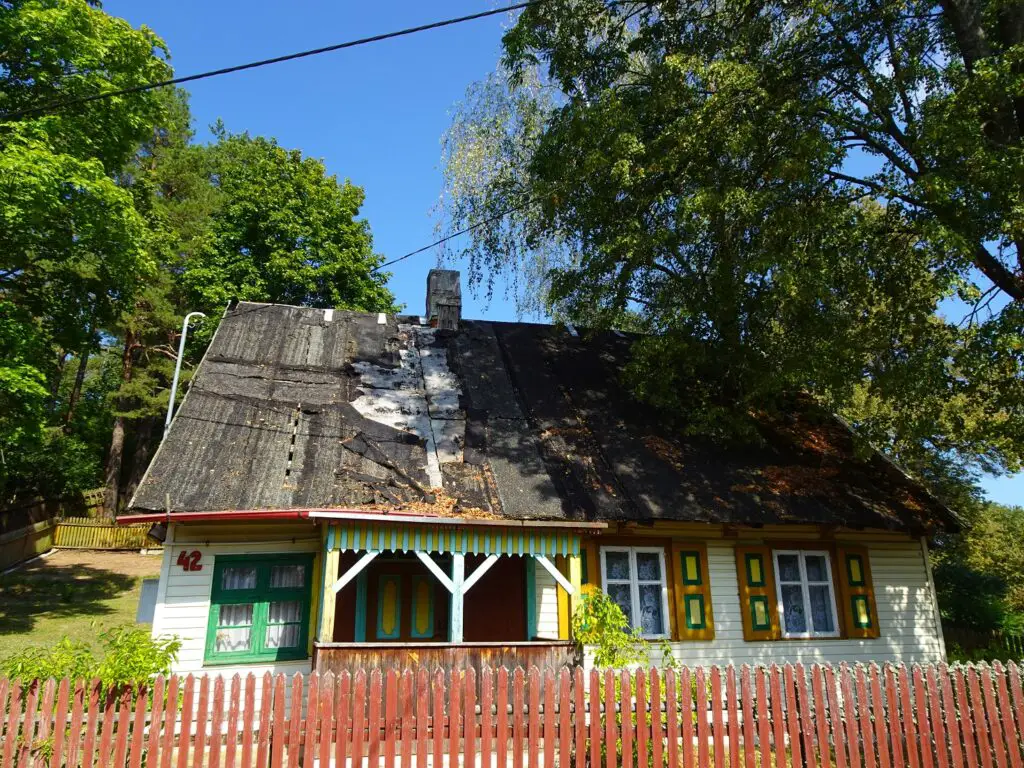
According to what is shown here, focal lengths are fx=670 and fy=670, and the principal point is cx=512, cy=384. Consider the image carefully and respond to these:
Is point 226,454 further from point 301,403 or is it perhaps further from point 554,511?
point 554,511

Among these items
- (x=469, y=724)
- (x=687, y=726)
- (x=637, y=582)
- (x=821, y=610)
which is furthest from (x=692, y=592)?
(x=469, y=724)

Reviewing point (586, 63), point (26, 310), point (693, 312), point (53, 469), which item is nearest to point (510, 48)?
point (586, 63)

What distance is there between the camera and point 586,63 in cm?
1446

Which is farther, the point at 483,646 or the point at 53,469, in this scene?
the point at 53,469

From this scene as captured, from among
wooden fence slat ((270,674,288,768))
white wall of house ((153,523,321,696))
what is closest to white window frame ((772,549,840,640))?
white wall of house ((153,523,321,696))

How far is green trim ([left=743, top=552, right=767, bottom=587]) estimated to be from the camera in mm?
11898

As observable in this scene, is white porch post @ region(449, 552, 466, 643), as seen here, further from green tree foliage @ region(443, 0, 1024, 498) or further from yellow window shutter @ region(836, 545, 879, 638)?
yellow window shutter @ region(836, 545, 879, 638)

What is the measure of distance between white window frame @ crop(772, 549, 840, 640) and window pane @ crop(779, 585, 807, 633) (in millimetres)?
58

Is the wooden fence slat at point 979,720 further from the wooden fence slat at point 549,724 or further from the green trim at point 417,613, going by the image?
the green trim at point 417,613

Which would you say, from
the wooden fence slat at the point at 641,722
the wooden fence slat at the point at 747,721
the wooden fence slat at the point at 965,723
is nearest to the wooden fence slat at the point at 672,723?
the wooden fence slat at the point at 747,721

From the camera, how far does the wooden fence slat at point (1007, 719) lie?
721 centimetres

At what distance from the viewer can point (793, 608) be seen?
477 inches

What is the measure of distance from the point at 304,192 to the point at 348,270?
427 cm

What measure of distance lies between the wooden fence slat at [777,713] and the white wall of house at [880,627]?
4.07 metres
